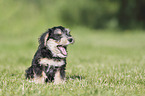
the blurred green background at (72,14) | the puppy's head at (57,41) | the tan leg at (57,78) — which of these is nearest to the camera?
the puppy's head at (57,41)

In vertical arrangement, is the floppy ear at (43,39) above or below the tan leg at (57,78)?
above

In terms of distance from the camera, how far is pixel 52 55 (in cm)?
495

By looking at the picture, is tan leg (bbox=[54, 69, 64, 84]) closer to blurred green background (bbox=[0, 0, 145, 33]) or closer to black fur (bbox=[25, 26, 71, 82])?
black fur (bbox=[25, 26, 71, 82])

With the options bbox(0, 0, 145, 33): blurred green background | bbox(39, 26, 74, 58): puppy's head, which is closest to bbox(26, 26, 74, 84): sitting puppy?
bbox(39, 26, 74, 58): puppy's head

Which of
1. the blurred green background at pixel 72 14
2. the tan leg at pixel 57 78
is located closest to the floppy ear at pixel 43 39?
the tan leg at pixel 57 78

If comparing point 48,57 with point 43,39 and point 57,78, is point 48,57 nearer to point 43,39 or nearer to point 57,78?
point 43,39

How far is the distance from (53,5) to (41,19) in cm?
206

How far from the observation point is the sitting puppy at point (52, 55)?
494cm

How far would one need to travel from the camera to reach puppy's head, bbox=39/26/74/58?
491 centimetres

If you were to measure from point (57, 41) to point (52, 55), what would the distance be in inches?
12.9

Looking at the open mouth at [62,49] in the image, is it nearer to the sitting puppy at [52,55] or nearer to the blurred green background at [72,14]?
the sitting puppy at [52,55]

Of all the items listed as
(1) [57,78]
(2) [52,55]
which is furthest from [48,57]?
(1) [57,78]

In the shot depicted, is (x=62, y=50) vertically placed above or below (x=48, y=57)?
above

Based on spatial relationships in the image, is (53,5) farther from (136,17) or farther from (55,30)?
Result: (55,30)
